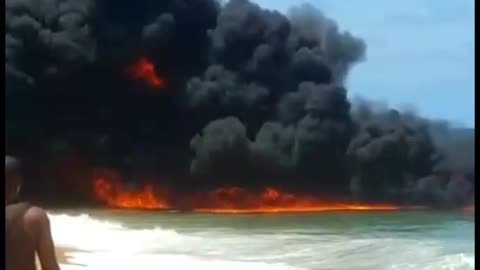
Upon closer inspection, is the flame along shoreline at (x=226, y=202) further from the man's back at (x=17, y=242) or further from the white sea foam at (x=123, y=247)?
the man's back at (x=17, y=242)

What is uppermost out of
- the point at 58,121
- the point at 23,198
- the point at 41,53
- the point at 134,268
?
the point at 41,53

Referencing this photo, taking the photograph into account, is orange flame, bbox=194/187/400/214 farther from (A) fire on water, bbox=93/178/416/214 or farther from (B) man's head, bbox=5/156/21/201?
(B) man's head, bbox=5/156/21/201

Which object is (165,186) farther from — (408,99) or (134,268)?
(408,99)

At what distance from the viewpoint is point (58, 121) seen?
1860 millimetres

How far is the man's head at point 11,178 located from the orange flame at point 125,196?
146 millimetres

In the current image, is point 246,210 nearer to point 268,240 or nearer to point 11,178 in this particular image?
point 268,240

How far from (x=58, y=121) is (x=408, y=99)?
2.18ft

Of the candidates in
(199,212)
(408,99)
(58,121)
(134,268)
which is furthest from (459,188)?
(58,121)

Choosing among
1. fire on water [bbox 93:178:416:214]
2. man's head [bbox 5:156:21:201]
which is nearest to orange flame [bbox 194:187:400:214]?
fire on water [bbox 93:178:416:214]

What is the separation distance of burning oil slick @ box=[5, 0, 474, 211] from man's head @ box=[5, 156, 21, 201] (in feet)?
0.09

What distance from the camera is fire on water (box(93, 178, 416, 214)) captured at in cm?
188

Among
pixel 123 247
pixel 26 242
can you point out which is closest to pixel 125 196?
pixel 123 247

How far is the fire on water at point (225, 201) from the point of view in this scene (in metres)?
1.88

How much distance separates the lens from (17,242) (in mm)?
1785
